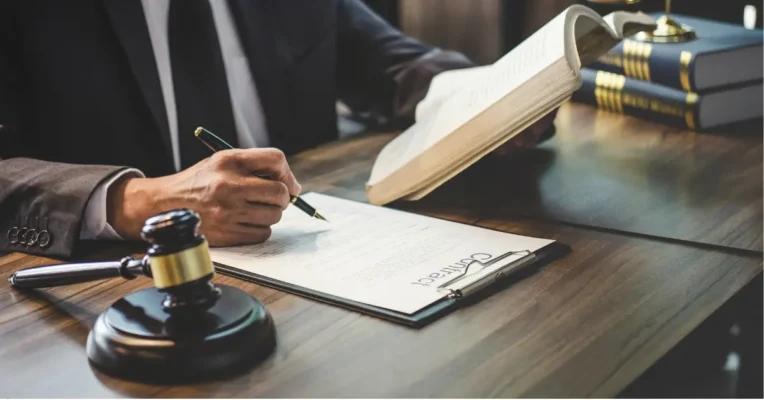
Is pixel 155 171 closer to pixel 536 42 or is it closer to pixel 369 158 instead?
pixel 369 158

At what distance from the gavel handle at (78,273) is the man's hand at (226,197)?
18cm

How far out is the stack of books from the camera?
167cm

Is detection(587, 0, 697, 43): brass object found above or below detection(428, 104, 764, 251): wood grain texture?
above

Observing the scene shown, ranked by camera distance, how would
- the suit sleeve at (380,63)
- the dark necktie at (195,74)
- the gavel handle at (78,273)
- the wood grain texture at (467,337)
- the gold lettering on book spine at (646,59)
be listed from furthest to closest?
1. the suit sleeve at (380,63)
2. the gold lettering on book spine at (646,59)
3. the dark necktie at (195,74)
4. the gavel handle at (78,273)
5. the wood grain texture at (467,337)

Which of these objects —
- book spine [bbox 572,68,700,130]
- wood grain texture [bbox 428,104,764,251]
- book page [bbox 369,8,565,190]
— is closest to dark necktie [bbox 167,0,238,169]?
book page [bbox 369,8,565,190]

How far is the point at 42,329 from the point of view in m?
0.94

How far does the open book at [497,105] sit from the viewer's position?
1188 mm

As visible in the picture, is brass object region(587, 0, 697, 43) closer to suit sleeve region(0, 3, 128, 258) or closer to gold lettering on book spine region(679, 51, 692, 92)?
gold lettering on book spine region(679, 51, 692, 92)

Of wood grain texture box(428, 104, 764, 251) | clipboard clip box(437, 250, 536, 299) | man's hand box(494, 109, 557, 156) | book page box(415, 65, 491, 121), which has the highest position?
book page box(415, 65, 491, 121)

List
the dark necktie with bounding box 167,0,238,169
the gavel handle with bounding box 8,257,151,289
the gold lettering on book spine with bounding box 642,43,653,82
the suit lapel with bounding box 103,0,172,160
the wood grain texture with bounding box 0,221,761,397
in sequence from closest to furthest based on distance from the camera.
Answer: the wood grain texture with bounding box 0,221,761,397, the gavel handle with bounding box 8,257,151,289, the suit lapel with bounding box 103,0,172,160, the dark necktie with bounding box 167,0,238,169, the gold lettering on book spine with bounding box 642,43,653,82

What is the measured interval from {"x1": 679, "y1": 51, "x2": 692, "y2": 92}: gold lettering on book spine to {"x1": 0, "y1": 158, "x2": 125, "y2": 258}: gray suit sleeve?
1019 millimetres

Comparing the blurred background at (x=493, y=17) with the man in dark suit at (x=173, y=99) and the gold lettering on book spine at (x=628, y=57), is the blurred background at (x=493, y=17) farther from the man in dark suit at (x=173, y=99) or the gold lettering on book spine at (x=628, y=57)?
the gold lettering on book spine at (x=628, y=57)

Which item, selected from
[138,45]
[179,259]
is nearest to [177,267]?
[179,259]

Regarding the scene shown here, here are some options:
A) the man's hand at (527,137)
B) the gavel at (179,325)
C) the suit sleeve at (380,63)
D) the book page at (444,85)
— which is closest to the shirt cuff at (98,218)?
the gavel at (179,325)
